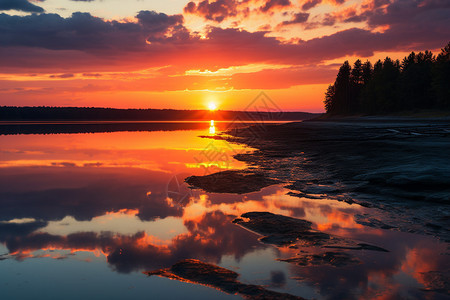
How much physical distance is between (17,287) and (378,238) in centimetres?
721

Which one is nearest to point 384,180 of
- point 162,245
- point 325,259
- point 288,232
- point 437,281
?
point 288,232

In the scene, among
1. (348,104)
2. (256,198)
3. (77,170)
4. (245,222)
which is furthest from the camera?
(348,104)

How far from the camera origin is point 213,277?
231 inches

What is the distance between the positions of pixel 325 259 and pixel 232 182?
8303mm

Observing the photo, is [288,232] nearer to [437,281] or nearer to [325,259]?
[325,259]

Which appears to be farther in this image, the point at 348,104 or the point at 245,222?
the point at 348,104

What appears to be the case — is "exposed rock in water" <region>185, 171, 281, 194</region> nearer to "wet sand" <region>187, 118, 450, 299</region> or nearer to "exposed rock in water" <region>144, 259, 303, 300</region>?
"wet sand" <region>187, 118, 450, 299</region>

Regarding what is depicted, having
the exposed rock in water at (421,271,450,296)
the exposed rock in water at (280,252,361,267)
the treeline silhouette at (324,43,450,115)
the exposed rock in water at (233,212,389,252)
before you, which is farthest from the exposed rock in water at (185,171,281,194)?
the treeline silhouette at (324,43,450,115)

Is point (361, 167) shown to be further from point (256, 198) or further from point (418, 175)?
point (256, 198)

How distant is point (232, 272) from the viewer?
19.9ft

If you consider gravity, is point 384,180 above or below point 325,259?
above

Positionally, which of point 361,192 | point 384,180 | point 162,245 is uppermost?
point 384,180

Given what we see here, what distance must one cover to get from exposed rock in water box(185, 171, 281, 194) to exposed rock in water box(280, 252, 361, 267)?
6353mm

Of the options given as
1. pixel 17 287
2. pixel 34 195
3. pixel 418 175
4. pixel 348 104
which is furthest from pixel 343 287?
pixel 348 104
